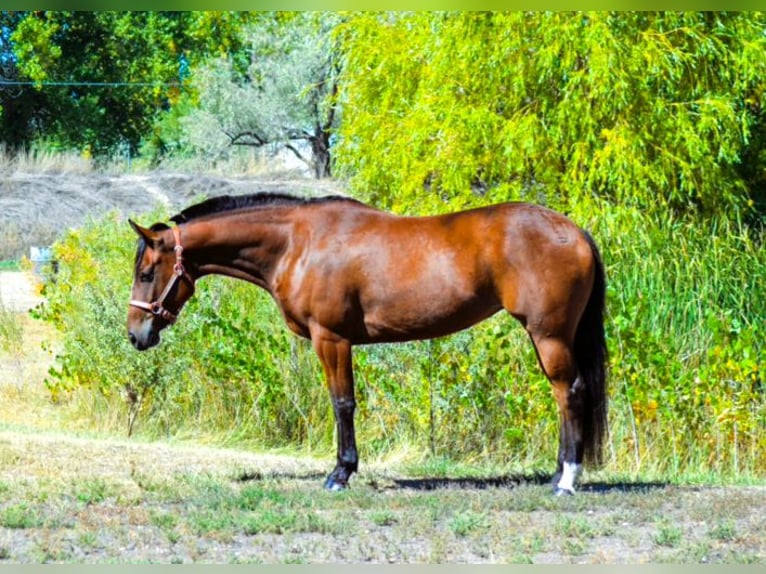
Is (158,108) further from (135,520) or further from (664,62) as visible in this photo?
(135,520)

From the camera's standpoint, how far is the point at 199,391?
34.4 feet

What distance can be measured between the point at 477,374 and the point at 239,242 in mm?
2345

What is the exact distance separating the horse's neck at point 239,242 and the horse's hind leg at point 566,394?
170cm

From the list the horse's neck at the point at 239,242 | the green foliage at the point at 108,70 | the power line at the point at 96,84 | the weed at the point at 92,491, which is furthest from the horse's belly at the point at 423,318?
the green foliage at the point at 108,70

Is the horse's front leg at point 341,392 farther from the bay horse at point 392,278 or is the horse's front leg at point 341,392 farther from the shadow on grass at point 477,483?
the shadow on grass at point 477,483

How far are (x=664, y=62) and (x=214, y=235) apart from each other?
6.40 m

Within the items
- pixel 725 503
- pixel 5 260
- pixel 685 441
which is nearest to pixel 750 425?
pixel 685 441

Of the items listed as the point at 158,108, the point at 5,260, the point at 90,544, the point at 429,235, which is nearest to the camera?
the point at 90,544

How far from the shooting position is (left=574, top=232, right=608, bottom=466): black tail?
7.43 m

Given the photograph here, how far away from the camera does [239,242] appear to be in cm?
767

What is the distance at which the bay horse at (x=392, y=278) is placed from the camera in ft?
23.7

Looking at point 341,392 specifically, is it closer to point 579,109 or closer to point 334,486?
point 334,486

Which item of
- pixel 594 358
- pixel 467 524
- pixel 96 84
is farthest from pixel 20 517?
pixel 96 84

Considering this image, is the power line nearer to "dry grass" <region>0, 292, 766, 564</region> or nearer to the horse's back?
"dry grass" <region>0, 292, 766, 564</region>
